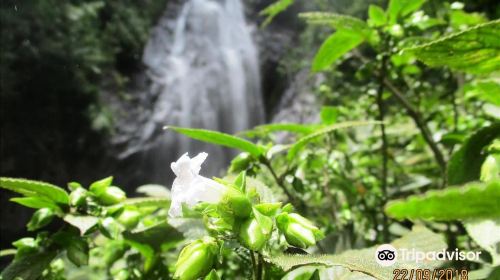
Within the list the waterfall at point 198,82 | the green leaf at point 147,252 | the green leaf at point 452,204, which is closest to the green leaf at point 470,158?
the green leaf at point 452,204

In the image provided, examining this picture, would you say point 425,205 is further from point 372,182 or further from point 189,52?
point 189,52

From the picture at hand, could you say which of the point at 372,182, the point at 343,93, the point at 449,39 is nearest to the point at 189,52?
the point at 343,93

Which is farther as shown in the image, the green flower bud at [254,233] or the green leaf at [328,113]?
the green leaf at [328,113]

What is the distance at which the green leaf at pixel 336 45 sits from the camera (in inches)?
29.2

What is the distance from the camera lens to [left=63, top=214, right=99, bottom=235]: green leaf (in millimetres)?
541

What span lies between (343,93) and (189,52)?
22.2 feet

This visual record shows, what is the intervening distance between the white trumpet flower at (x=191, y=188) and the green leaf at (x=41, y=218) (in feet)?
0.99

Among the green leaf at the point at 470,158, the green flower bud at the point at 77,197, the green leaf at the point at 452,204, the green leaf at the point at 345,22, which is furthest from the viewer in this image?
the green leaf at the point at 345,22

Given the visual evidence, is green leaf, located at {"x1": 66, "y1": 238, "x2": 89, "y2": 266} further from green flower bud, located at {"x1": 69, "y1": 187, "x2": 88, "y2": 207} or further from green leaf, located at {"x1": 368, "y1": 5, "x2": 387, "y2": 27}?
green leaf, located at {"x1": 368, "y1": 5, "x2": 387, "y2": 27}

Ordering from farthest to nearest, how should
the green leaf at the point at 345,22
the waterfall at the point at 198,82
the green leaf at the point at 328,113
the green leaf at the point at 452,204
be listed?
the waterfall at the point at 198,82
the green leaf at the point at 328,113
the green leaf at the point at 345,22
the green leaf at the point at 452,204

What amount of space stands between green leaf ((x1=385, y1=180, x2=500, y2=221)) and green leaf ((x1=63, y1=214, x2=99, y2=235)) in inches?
17.8

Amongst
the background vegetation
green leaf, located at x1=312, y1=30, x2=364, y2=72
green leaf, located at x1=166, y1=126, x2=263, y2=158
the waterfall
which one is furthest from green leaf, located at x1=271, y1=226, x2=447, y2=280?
the waterfall

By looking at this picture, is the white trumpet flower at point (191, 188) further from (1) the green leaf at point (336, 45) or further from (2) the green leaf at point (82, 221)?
(1) the green leaf at point (336, 45)

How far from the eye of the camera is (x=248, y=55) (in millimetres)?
9812
